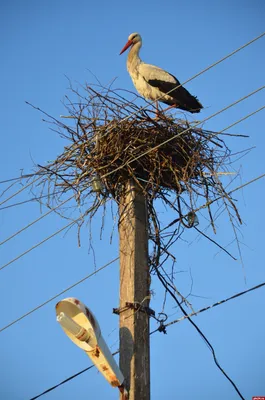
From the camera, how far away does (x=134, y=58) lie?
Result: 8.73 metres

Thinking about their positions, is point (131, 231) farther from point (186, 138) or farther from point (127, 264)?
point (186, 138)

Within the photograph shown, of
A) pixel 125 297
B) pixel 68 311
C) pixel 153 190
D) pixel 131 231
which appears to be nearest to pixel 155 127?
pixel 153 190

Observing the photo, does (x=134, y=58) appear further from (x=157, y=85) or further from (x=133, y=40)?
(x=157, y=85)

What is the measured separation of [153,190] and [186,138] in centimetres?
82

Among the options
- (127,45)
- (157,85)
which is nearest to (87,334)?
(157,85)

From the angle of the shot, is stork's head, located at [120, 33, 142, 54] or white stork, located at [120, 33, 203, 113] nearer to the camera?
white stork, located at [120, 33, 203, 113]

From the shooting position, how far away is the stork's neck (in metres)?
8.61

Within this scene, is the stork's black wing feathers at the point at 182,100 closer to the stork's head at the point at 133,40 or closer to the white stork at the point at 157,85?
the white stork at the point at 157,85

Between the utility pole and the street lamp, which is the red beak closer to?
the utility pole

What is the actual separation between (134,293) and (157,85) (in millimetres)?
4378

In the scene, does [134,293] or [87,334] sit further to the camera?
[134,293]

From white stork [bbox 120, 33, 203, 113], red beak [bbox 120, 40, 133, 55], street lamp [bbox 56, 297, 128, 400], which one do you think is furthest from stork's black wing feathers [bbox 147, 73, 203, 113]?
street lamp [bbox 56, 297, 128, 400]

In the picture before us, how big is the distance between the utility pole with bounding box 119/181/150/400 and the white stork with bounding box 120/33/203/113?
3.39m

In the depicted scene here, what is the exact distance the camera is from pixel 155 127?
5285mm
